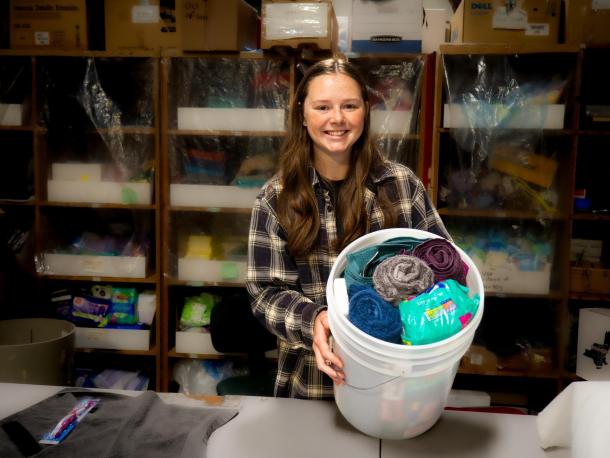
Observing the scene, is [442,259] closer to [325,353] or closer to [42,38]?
[325,353]

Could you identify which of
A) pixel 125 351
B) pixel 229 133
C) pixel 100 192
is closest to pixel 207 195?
pixel 229 133

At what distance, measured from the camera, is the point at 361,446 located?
3.08 ft

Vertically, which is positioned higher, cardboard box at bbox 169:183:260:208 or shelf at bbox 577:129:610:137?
shelf at bbox 577:129:610:137

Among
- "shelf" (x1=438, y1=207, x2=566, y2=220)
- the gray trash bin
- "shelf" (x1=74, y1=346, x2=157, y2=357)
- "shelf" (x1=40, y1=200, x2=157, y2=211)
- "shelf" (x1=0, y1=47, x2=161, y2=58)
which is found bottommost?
"shelf" (x1=74, y1=346, x2=157, y2=357)

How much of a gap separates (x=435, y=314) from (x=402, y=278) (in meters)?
0.08

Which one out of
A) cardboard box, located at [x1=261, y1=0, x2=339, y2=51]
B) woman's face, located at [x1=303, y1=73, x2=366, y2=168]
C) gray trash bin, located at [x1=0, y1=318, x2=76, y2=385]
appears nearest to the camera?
woman's face, located at [x1=303, y1=73, x2=366, y2=168]

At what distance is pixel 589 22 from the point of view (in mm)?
2324

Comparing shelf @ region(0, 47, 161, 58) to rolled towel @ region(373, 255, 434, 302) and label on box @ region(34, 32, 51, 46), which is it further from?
rolled towel @ region(373, 255, 434, 302)

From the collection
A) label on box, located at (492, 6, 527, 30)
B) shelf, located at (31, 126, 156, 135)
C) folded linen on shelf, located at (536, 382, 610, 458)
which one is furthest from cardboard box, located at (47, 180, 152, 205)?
folded linen on shelf, located at (536, 382, 610, 458)

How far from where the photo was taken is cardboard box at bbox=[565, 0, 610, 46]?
7.59 feet

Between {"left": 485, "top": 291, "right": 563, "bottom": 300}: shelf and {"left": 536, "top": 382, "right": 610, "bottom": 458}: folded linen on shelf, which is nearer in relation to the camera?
{"left": 536, "top": 382, "right": 610, "bottom": 458}: folded linen on shelf

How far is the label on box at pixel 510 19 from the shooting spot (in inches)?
93.0

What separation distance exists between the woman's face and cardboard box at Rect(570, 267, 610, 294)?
167cm

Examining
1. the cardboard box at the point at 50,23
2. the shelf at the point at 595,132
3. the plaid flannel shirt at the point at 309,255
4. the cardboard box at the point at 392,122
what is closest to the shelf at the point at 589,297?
the shelf at the point at 595,132
